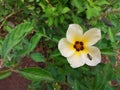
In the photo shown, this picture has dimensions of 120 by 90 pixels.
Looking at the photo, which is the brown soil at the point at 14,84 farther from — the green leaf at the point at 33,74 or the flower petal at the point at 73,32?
the green leaf at the point at 33,74

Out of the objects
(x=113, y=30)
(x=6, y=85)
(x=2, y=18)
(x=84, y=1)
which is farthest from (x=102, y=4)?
(x=6, y=85)

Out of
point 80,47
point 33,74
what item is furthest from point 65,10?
point 33,74

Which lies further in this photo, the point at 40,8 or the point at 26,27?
the point at 40,8

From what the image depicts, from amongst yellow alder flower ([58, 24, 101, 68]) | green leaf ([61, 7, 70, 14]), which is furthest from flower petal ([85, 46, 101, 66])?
green leaf ([61, 7, 70, 14])

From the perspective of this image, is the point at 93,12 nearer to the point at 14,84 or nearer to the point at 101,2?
the point at 101,2

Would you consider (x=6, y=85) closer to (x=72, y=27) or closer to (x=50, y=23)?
(x=50, y=23)

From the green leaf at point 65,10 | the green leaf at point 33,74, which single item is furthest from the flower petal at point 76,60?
the green leaf at point 65,10

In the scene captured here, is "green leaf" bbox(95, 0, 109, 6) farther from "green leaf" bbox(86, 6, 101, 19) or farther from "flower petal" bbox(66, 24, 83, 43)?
"flower petal" bbox(66, 24, 83, 43)
